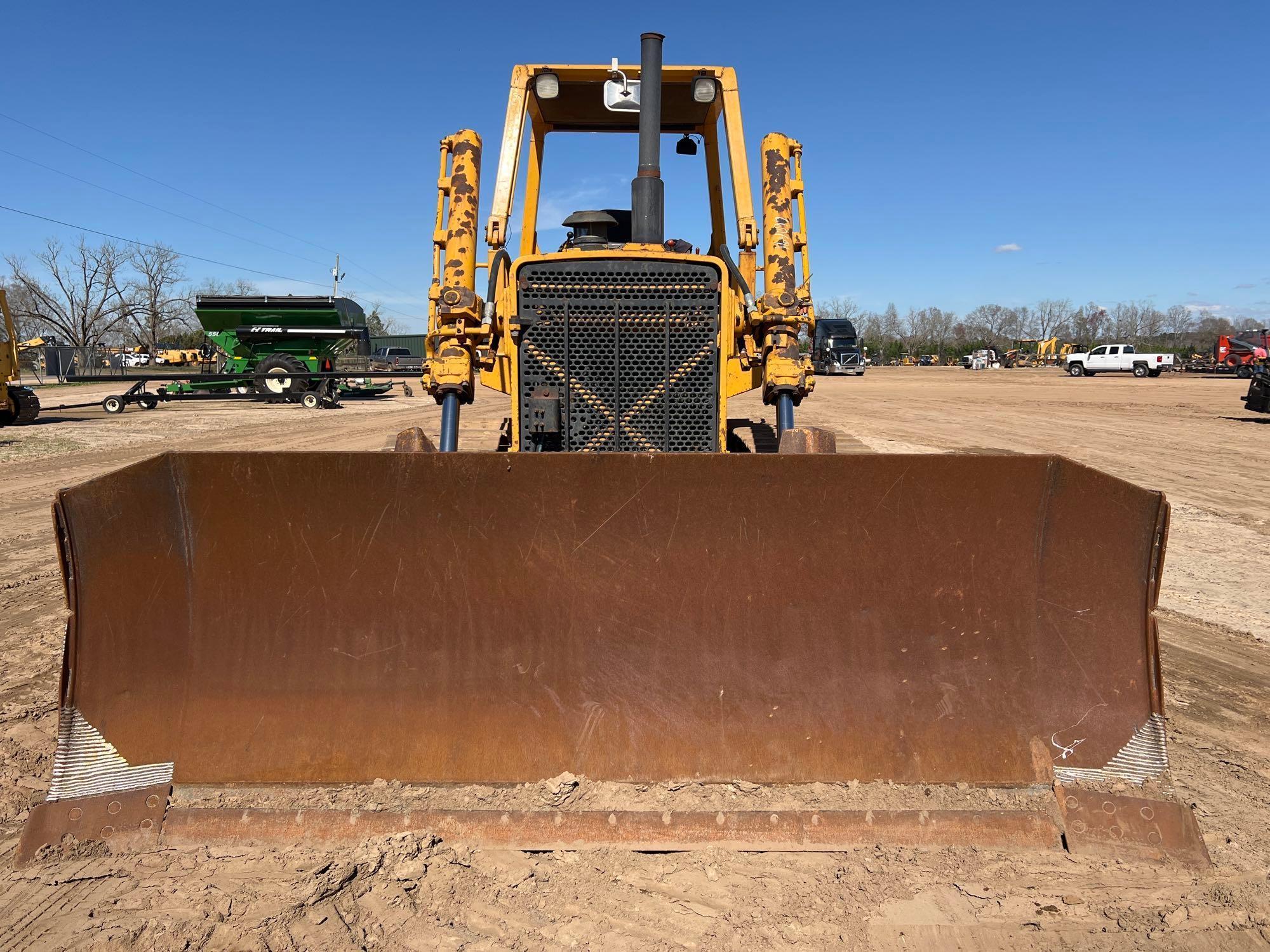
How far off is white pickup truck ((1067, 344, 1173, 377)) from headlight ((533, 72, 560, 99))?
45.6 m

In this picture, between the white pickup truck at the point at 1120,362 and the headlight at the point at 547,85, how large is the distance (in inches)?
1795

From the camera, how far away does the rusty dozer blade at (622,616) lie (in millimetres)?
2689

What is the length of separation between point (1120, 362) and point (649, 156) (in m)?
46.9

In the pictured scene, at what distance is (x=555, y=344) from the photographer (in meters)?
4.09

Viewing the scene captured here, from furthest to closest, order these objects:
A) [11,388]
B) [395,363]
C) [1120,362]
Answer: [1120,362] < [395,363] < [11,388]

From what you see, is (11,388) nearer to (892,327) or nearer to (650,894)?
(650,894)

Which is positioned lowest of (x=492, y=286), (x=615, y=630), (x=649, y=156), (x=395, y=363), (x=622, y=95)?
(x=615, y=630)

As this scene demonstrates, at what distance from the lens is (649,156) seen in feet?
14.3

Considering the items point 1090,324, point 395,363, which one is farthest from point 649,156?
point 1090,324

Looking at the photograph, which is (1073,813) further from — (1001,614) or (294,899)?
(294,899)

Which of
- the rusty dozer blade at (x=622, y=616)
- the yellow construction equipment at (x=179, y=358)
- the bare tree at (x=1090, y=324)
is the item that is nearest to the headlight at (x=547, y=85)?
the rusty dozer blade at (x=622, y=616)

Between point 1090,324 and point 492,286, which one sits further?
point 1090,324

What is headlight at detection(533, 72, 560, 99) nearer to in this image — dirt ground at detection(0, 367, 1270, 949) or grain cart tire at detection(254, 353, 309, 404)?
dirt ground at detection(0, 367, 1270, 949)

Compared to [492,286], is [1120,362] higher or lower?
lower
